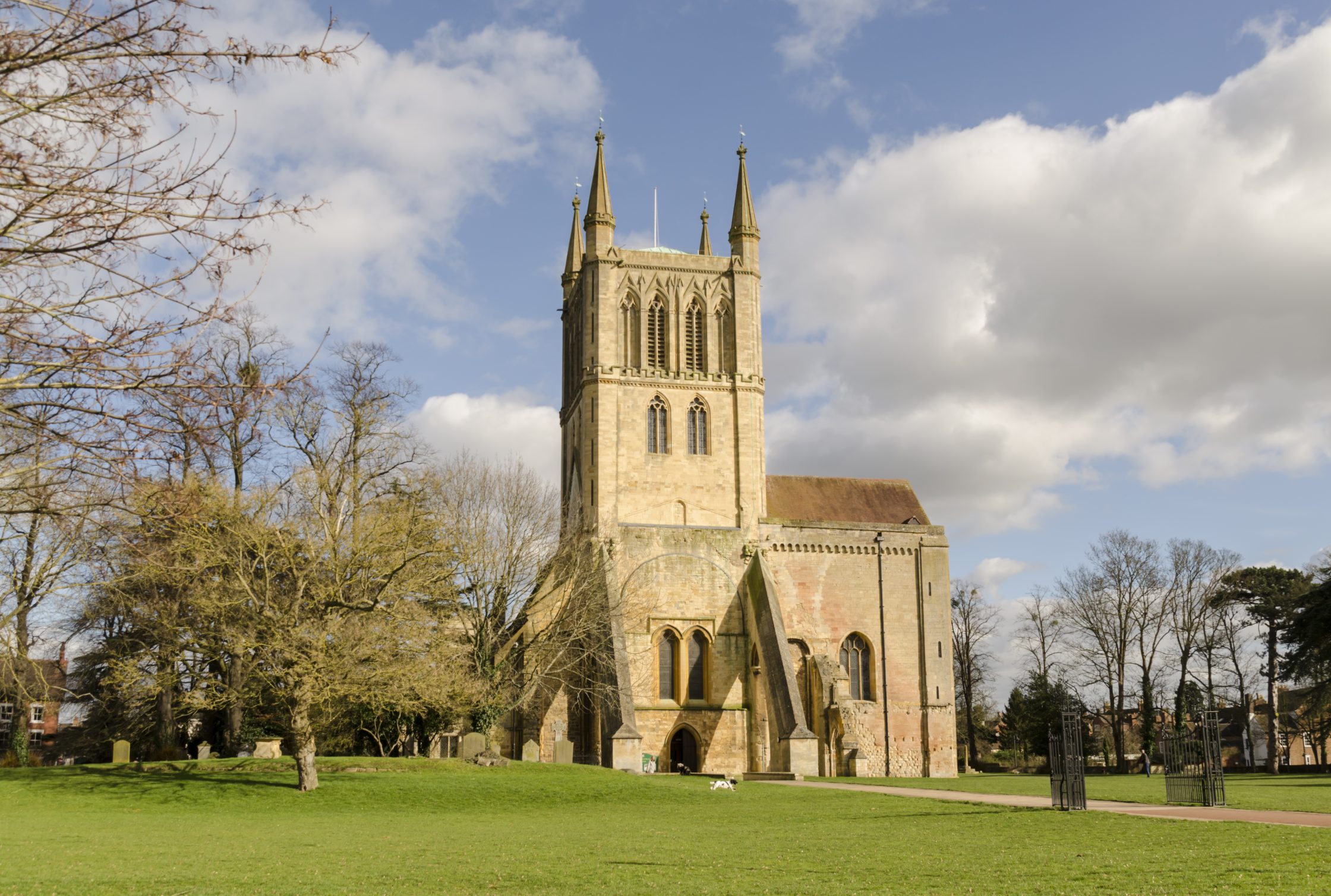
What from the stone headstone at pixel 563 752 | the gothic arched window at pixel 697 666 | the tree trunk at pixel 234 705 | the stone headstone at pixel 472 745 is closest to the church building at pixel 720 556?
the gothic arched window at pixel 697 666

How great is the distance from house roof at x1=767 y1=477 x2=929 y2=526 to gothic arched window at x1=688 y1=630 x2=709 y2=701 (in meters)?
6.50

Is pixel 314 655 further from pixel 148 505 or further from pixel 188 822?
pixel 148 505

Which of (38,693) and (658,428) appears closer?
(38,693)

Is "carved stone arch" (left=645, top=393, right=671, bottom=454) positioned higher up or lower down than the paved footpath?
higher up

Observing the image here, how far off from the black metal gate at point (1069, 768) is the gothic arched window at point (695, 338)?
79.4 ft

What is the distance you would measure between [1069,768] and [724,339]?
25819mm

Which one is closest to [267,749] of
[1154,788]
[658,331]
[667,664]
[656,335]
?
[667,664]

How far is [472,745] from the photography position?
3166 cm

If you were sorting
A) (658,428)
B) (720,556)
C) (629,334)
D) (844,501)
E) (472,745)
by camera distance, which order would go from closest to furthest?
(472,745) < (720,556) < (658,428) < (629,334) < (844,501)

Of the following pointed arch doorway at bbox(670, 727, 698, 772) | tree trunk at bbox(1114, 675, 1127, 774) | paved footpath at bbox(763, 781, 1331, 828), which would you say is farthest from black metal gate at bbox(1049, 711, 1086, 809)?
tree trunk at bbox(1114, 675, 1127, 774)

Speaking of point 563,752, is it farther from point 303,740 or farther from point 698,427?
point 698,427

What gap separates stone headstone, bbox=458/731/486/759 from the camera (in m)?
31.5

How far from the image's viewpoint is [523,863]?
13.2 meters

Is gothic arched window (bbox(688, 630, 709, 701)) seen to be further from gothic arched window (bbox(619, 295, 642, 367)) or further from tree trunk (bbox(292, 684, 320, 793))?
tree trunk (bbox(292, 684, 320, 793))
